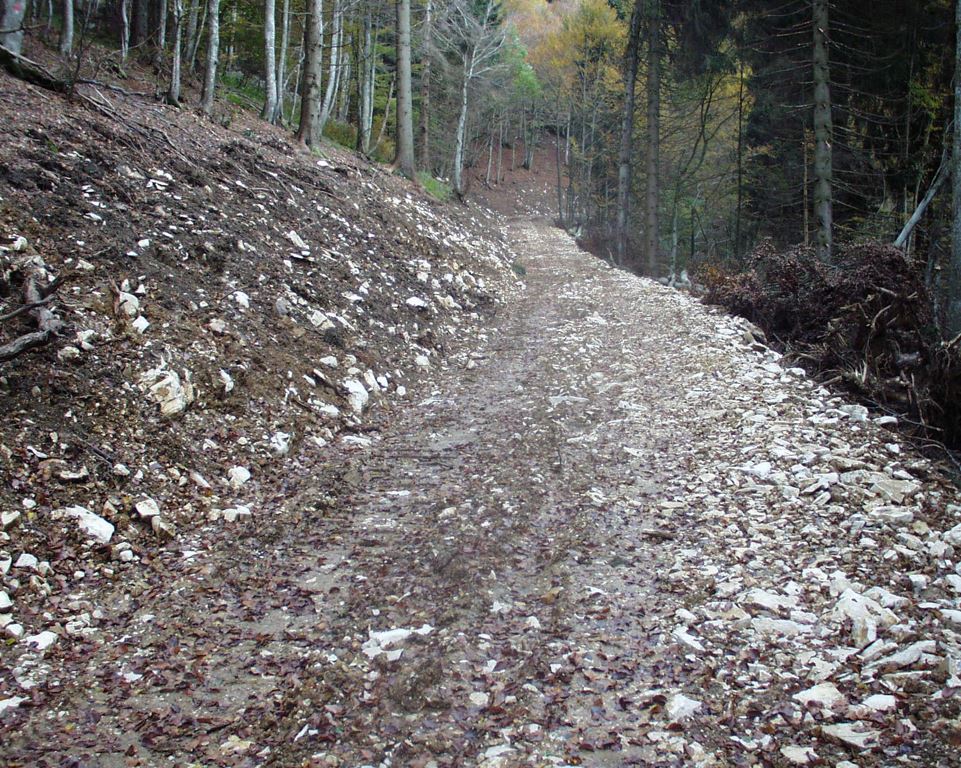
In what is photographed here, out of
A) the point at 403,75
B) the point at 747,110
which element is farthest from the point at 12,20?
the point at 747,110

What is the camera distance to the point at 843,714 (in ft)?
7.47

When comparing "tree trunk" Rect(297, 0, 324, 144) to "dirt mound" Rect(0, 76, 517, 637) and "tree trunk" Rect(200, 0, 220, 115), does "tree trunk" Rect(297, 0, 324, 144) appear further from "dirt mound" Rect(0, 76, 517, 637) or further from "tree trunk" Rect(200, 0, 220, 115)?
"dirt mound" Rect(0, 76, 517, 637)

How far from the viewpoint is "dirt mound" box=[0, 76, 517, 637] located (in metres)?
3.31

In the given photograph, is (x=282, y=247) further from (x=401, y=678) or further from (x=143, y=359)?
(x=401, y=678)

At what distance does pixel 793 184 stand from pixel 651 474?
15851mm

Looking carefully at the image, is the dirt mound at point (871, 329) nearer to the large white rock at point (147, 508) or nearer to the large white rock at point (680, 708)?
the large white rock at point (680, 708)

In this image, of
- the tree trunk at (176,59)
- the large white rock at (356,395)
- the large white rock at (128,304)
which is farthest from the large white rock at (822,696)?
the tree trunk at (176,59)

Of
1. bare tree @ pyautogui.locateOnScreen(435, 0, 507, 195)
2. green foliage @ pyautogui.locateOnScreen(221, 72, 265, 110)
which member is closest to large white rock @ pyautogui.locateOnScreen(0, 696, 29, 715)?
green foliage @ pyautogui.locateOnScreen(221, 72, 265, 110)

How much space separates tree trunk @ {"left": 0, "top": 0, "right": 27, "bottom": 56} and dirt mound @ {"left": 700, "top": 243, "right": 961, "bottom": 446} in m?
10.2

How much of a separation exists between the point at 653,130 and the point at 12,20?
15.7m

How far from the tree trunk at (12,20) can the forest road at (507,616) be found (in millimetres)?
7247

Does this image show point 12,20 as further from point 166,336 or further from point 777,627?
point 777,627

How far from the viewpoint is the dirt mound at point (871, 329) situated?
4793 millimetres

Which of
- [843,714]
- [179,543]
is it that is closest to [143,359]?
[179,543]
